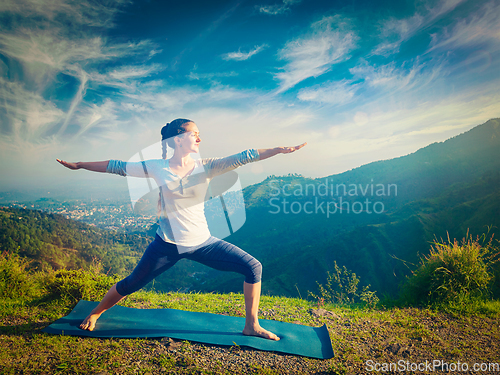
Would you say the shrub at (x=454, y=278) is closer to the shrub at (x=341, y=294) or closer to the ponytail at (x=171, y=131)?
the shrub at (x=341, y=294)

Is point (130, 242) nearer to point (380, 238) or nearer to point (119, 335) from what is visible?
point (380, 238)

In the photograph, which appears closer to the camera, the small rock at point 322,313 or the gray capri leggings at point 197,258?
the gray capri leggings at point 197,258

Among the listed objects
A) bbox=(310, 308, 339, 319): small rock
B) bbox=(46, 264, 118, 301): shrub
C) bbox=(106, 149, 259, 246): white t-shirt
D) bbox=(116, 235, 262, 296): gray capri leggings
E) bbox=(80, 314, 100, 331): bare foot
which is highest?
bbox=(106, 149, 259, 246): white t-shirt

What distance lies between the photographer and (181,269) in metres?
63.0

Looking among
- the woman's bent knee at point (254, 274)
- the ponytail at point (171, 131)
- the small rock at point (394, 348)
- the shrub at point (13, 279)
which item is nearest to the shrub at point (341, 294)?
the small rock at point (394, 348)

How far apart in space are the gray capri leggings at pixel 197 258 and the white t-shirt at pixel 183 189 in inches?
4.1

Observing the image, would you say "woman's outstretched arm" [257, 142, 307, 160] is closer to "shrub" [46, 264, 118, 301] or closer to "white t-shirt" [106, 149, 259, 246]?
"white t-shirt" [106, 149, 259, 246]

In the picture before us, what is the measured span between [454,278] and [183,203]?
4.61m

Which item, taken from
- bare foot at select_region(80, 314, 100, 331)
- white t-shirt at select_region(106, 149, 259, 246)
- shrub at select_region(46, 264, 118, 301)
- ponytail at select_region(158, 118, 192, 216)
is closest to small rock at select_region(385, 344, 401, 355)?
white t-shirt at select_region(106, 149, 259, 246)

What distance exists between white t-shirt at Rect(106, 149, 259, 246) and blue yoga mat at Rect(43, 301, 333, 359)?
4.20 feet

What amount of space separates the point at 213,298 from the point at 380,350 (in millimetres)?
2987

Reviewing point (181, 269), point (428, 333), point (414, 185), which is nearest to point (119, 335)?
point (428, 333)

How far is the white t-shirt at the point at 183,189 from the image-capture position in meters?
2.38

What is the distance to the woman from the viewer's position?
239 cm
